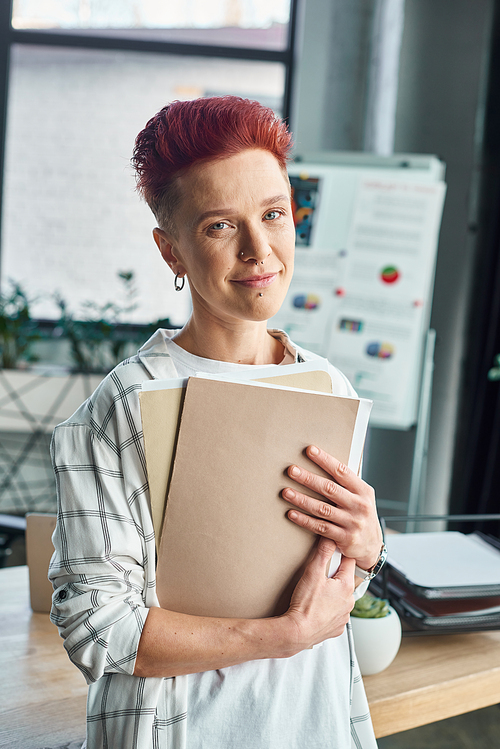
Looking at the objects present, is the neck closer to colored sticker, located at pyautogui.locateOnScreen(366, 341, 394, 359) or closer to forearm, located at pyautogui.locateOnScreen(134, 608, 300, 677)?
forearm, located at pyautogui.locateOnScreen(134, 608, 300, 677)

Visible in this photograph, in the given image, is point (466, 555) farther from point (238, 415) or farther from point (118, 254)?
point (118, 254)

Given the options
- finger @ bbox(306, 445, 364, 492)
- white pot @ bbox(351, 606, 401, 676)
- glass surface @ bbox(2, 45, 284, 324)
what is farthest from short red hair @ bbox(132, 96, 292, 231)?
glass surface @ bbox(2, 45, 284, 324)

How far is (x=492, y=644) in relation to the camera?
123cm

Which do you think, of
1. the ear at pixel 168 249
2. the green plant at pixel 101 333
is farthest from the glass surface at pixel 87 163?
the ear at pixel 168 249

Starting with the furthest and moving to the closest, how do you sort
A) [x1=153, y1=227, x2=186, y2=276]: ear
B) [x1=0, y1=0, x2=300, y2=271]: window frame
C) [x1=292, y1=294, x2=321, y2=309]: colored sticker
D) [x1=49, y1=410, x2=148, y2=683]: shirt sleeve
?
[x1=0, y1=0, x2=300, y2=271]: window frame, [x1=292, y1=294, x2=321, y2=309]: colored sticker, [x1=153, y1=227, x2=186, y2=276]: ear, [x1=49, y1=410, x2=148, y2=683]: shirt sleeve

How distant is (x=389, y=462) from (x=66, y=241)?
2442mm

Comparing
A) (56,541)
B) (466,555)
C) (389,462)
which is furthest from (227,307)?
(389,462)

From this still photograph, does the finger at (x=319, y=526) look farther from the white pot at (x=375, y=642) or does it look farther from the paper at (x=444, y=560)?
the paper at (x=444, y=560)

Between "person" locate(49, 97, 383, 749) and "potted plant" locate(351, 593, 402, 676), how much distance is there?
24cm

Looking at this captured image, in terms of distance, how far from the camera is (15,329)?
356 centimetres

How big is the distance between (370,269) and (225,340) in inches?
81.4

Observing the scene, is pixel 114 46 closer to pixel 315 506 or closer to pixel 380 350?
pixel 380 350

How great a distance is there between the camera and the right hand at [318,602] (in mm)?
786

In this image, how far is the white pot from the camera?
3.51 ft
